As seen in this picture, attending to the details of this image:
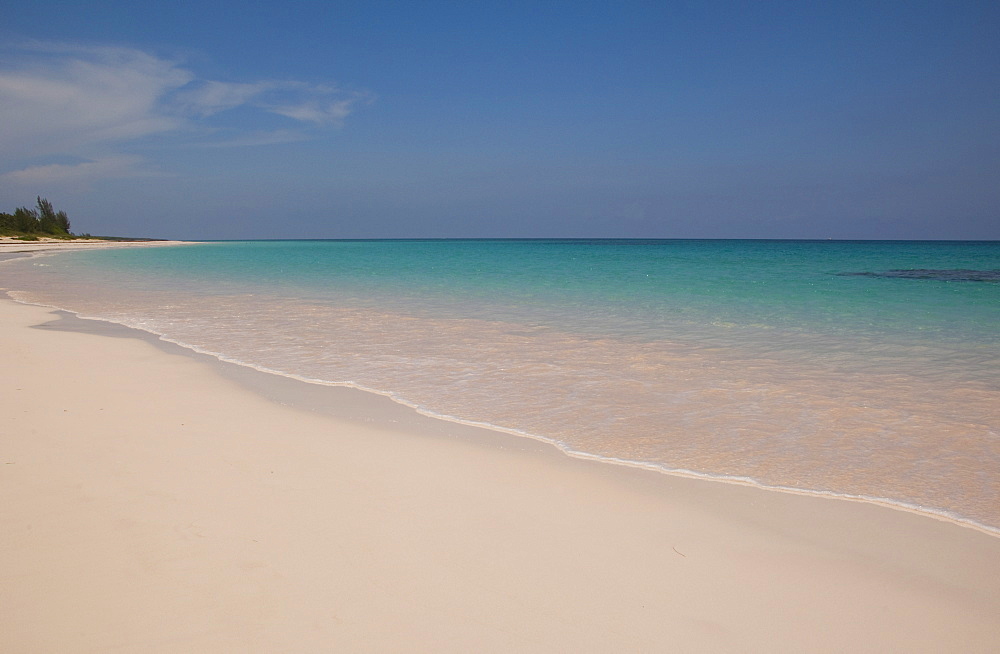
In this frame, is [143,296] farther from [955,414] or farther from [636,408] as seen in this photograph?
[955,414]

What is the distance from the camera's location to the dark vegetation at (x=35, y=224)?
5375 cm

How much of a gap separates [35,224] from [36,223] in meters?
0.45

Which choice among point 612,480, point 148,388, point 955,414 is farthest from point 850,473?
point 148,388

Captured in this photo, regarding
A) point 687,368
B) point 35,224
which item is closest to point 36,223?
point 35,224

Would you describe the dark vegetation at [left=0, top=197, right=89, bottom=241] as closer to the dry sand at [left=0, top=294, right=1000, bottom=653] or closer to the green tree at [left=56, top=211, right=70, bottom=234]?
the green tree at [left=56, top=211, right=70, bottom=234]

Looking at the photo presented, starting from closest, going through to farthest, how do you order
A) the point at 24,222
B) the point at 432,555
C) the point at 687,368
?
the point at 432,555 → the point at 687,368 → the point at 24,222

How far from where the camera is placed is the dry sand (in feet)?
6.81

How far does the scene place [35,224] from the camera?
5800 centimetres

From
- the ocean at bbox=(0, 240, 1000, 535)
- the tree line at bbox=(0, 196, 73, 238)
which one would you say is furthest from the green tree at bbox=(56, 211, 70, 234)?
the ocean at bbox=(0, 240, 1000, 535)

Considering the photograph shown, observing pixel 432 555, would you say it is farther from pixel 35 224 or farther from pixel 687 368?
pixel 35 224

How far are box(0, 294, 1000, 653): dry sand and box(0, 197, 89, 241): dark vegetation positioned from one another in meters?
63.2

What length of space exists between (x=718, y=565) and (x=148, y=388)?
16.4 ft

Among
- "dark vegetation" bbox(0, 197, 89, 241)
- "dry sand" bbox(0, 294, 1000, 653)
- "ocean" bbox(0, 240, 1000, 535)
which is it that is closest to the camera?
"dry sand" bbox(0, 294, 1000, 653)

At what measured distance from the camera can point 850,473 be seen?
11.8 ft
